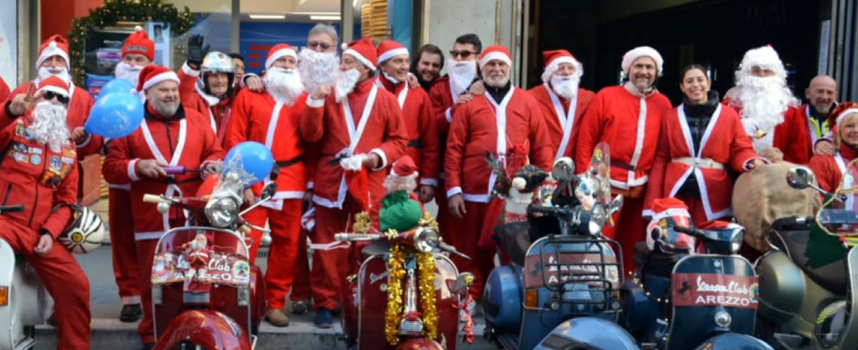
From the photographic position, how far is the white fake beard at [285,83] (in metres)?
7.86

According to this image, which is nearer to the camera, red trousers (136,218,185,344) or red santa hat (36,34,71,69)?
red trousers (136,218,185,344)

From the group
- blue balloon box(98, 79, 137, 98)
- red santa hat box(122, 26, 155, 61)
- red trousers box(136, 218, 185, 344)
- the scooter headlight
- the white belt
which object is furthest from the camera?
red santa hat box(122, 26, 155, 61)

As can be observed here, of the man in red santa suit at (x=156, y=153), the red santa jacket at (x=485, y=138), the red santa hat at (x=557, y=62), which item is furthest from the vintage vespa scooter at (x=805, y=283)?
the man in red santa suit at (x=156, y=153)

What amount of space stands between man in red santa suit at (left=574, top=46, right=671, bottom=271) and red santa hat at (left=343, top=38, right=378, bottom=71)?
1.62m

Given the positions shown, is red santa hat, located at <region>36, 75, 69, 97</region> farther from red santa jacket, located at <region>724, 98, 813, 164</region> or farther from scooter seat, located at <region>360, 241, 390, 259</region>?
red santa jacket, located at <region>724, 98, 813, 164</region>

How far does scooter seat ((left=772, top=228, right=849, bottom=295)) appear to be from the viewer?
6910 mm

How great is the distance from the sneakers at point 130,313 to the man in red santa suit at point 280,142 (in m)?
0.88

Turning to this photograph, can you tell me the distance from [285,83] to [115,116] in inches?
59.8

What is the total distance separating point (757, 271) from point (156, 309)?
3.61 metres

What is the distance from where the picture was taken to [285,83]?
7.87 m

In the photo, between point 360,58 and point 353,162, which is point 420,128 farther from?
point 353,162

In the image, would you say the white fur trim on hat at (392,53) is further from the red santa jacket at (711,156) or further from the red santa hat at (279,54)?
the red santa jacket at (711,156)

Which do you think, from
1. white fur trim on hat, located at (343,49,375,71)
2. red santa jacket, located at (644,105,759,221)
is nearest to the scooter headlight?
white fur trim on hat, located at (343,49,375,71)

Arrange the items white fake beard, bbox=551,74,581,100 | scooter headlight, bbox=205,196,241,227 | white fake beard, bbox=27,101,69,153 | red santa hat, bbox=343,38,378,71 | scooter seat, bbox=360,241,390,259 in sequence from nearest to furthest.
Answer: scooter headlight, bbox=205,196,241,227, scooter seat, bbox=360,241,390,259, white fake beard, bbox=27,101,69,153, red santa hat, bbox=343,38,378,71, white fake beard, bbox=551,74,581,100
